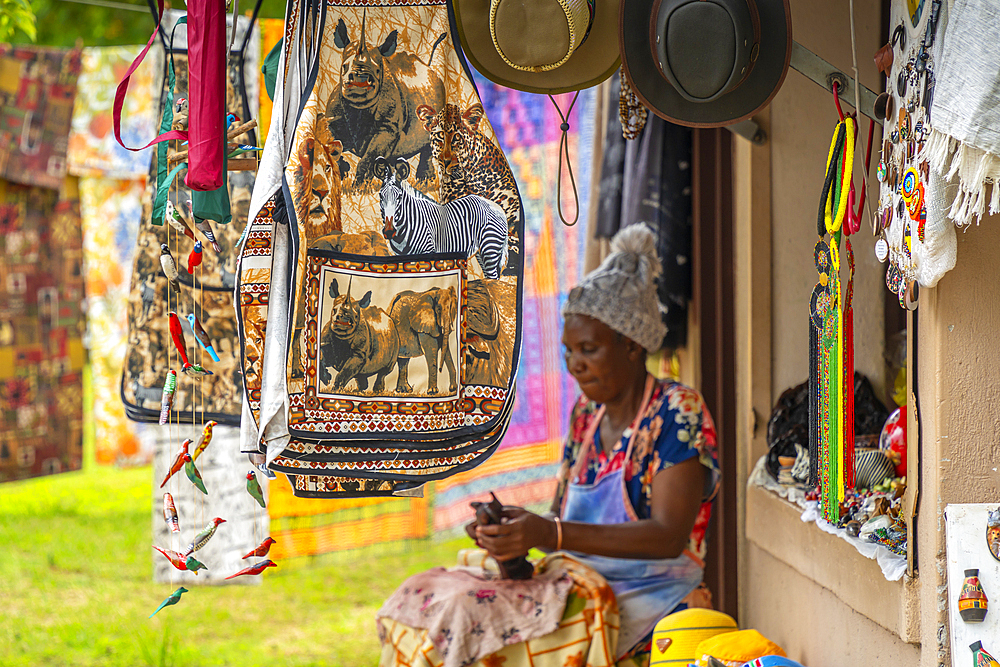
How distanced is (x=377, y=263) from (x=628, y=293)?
1.53 meters

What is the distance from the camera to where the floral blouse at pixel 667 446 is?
2891 millimetres

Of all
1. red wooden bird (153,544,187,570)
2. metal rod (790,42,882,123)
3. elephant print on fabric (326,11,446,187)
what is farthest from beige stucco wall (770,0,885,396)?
red wooden bird (153,544,187,570)

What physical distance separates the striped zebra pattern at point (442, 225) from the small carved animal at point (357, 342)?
149 mm

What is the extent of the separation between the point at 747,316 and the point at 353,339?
1913 millimetres

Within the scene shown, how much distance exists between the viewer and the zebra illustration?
184 centimetres

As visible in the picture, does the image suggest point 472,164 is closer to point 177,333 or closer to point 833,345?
point 177,333

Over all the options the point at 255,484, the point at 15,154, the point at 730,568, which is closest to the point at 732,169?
the point at 730,568

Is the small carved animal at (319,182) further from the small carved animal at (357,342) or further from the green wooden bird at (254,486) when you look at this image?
the green wooden bird at (254,486)

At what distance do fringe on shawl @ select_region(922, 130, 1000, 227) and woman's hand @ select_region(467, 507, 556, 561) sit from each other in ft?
4.80

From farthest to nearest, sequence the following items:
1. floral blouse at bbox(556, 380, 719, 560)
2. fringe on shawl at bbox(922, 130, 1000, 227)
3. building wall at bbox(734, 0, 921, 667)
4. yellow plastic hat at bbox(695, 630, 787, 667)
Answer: floral blouse at bbox(556, 380, 719, 560), building wall at bbox(734, 0, 921, 667), yellow plastic hat at bbox(695, 630, 787, 667), fringe on shawl at bbox(922, 130, 1000, 227)

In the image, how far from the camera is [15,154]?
173 inches

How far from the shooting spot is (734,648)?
2.16 meters

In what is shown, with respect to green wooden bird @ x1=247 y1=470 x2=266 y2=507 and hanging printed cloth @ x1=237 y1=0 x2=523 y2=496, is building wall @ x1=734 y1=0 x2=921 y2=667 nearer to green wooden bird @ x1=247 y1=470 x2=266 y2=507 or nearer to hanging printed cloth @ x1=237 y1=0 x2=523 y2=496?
hanging printed cloth @ x1=237 y1=0 x2=523 y2=496

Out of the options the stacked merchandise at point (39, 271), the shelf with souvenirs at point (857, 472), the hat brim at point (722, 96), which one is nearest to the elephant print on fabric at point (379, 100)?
the hat brim at point (722, 96)
